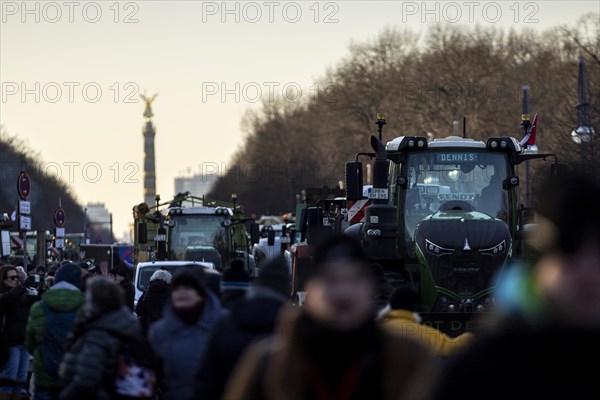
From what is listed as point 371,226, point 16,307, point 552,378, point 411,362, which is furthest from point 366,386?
point 371,226

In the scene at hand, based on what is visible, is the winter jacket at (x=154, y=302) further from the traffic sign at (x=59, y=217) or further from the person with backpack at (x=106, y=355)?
the traffic sign at (x=59, y=217)

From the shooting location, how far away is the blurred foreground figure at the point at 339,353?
4.76 meters

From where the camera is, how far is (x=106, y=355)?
29.4 ft

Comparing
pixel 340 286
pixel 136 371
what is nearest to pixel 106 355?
pixel 136 371

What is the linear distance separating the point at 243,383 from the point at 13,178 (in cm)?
9384

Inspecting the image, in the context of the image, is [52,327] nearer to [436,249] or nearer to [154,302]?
[154,302]

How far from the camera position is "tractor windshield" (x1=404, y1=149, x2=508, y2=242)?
19.1m

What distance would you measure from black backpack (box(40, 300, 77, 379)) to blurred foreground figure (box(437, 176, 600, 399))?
7630mm

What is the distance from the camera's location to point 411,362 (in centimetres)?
497

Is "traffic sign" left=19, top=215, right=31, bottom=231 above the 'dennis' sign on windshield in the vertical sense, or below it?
below

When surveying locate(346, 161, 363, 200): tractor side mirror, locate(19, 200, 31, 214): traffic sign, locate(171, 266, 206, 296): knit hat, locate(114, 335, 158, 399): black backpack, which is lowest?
locate(114, 335, 158, 399): black backpack

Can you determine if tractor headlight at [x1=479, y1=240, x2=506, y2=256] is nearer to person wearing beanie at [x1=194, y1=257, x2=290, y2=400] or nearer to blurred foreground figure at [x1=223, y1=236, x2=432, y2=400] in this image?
person wearing beanie at [x1=194, y1=257, x2=290, y2=400]

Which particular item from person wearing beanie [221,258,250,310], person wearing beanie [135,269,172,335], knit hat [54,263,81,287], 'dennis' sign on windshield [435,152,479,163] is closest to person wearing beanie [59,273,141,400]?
person wearing beanie [221,258,250,310]

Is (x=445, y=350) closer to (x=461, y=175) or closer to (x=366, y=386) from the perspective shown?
(x=366, y=386)
